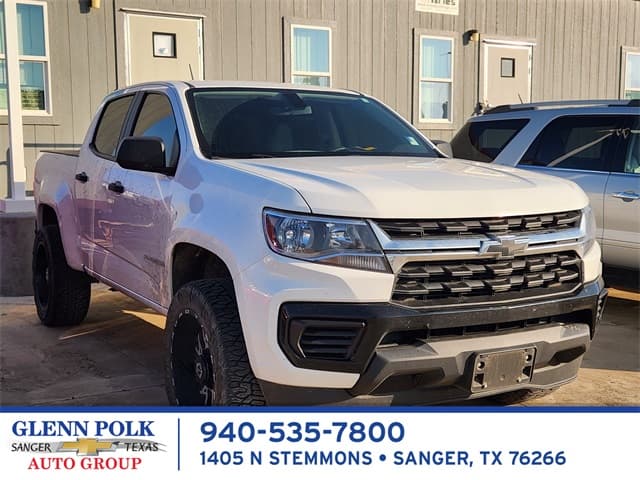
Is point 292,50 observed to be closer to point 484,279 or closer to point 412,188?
point 412,188

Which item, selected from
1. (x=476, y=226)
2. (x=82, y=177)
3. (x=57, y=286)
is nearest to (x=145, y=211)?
(x=82, y=177)

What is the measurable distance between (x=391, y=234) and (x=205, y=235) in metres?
0.92

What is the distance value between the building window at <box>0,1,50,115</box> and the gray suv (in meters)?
5.81

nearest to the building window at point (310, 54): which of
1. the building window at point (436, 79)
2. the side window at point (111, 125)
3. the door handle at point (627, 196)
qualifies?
the building window at point (436, 79)

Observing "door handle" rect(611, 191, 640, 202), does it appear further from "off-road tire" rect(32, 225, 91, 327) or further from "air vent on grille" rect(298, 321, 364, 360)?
"off-road tire" rect(32, 225, 91, 327)

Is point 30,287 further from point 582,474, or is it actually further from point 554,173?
point 582,474

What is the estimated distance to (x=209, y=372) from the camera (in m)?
3.32

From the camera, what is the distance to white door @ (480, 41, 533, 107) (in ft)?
43.7

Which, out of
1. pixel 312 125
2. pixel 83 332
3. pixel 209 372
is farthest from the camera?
pixel 83 332

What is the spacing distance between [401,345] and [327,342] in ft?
0.98

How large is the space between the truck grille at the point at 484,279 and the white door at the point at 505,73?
10476 millimetres

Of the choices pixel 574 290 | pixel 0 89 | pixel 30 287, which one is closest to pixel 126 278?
pixel 574 290

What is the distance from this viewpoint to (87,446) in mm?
3018

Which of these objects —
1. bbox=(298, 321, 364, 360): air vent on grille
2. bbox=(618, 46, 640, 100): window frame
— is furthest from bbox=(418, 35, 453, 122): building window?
bbox=(298, 321, 364, 360): air vent on grille
